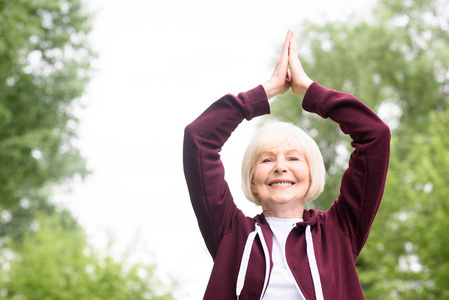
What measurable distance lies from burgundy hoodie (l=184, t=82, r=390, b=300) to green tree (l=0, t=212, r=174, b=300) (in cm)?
1545

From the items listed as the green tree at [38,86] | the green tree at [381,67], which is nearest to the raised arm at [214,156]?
the green tree at [38,86]

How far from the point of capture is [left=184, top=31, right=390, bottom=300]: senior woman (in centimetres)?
225

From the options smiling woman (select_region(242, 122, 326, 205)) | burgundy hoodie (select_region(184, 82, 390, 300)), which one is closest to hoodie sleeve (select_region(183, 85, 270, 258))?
burgundy hoodie (select_region(184, 82, 390, 300))

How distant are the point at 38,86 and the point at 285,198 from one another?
10.2 metres

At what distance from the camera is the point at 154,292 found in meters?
19.5

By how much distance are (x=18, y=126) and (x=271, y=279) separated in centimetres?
1029

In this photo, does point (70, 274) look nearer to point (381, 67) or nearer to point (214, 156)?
point (381, 67)

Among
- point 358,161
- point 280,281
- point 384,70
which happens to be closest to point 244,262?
point 280,281

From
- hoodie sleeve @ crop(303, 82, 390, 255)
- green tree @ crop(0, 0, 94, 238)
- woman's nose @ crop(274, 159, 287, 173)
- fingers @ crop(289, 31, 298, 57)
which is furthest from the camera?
green tree @ crop(0, 0, 94, 238)

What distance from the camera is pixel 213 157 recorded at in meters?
2.43

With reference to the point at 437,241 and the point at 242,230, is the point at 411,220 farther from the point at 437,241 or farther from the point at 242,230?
the point at 242,230

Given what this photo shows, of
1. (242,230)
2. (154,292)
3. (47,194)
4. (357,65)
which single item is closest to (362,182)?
(242,230)

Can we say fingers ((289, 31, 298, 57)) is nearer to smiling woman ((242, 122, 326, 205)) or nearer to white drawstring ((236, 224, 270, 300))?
smiling woman ((242, 122, 326, 205))

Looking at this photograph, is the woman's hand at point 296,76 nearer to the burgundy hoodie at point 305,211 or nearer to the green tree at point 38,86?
the burgundy hoodie at point 305,211
